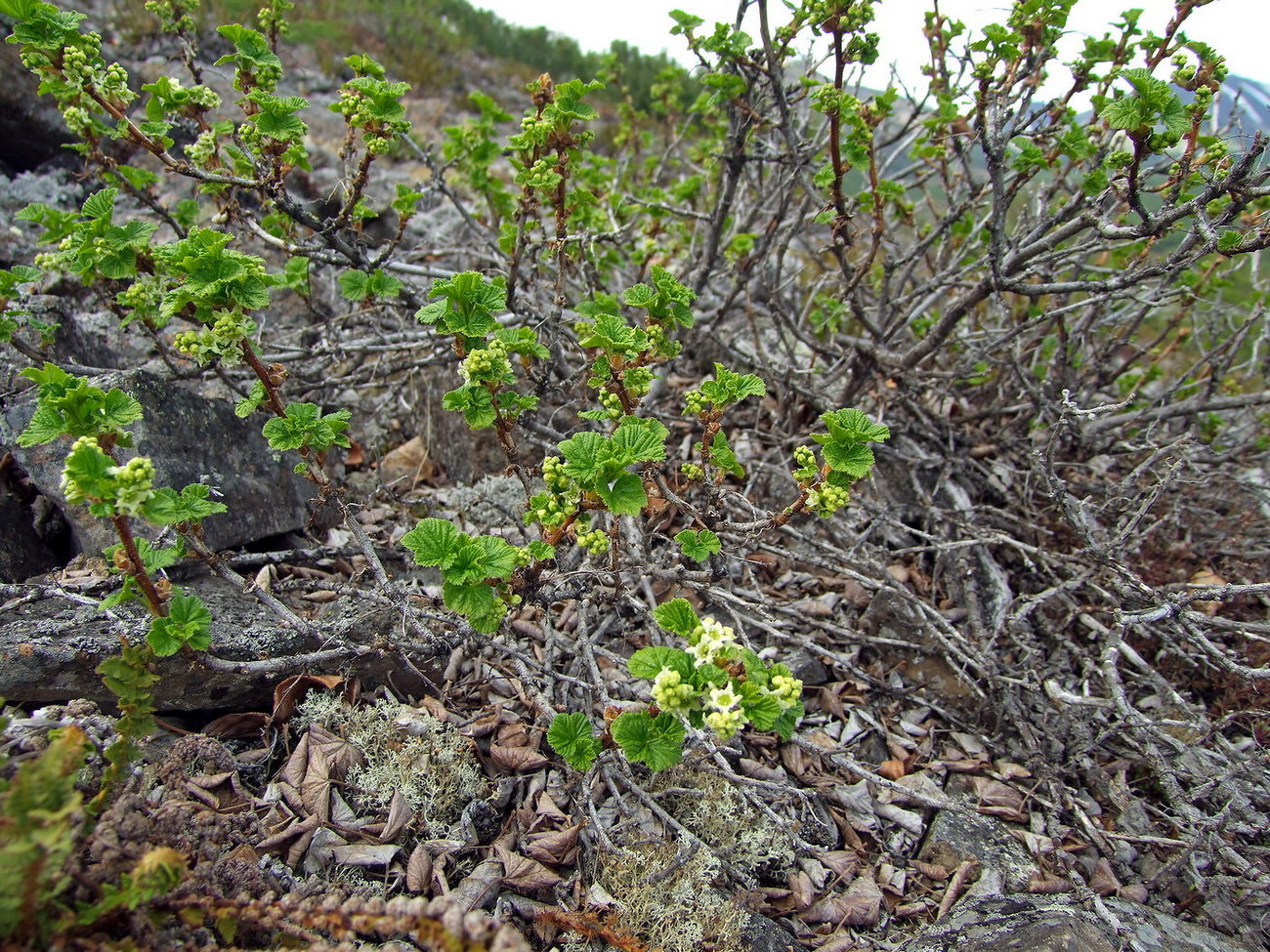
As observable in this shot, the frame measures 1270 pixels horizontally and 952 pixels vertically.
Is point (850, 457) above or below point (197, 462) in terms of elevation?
above

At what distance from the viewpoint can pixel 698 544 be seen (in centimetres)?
182

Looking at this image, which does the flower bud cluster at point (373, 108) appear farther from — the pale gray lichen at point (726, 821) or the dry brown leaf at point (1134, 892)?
Result: the dry brown leaf at point (1134, 892)

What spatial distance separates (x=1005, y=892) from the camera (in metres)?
2.02

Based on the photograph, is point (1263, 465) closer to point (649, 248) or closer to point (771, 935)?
point (649, 248)

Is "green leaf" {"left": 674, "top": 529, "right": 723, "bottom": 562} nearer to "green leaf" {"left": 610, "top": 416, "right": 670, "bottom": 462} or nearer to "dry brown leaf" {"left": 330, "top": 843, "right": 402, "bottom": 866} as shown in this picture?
"green leaf" {"left": 610, "top": 416, "right": 670, "bottom": 462}

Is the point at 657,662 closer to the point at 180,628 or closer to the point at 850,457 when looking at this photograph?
the point at 850,457

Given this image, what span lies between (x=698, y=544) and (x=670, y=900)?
878 millimetres

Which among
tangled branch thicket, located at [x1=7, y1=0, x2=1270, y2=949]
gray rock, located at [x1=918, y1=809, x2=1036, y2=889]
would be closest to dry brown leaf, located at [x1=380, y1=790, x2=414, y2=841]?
tangled branch thicket, located at [x1=7, y1=0, x2=1270, y2=949]

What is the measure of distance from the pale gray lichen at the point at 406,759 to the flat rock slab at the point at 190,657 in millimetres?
129

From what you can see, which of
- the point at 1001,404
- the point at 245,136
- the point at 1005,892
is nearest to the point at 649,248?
the point at 245,136

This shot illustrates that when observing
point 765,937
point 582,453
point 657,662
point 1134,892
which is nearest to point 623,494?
point 582,453

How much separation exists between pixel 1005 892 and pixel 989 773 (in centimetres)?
46

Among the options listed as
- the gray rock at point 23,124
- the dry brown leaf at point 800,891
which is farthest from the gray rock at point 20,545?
the gray rock at point 23,124

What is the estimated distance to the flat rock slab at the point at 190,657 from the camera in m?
1.85
